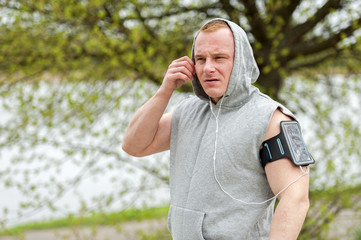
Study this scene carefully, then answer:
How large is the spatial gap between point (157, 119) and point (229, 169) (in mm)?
416

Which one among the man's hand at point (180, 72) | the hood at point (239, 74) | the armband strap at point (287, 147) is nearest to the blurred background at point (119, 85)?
the man's hand at point (180, 72)

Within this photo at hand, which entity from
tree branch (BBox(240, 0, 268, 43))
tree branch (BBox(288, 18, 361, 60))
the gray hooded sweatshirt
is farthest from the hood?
tree branch (BBox(288, 18, 361, 60))

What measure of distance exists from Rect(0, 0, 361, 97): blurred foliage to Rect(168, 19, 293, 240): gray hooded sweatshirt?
7.96ft

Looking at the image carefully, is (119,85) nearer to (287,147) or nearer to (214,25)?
(214,25)

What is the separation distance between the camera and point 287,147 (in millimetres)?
1610

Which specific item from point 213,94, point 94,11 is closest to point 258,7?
point 94,11

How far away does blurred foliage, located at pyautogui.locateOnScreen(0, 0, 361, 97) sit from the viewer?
4391 millimetres

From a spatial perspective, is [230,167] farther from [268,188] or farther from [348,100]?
[348,100]

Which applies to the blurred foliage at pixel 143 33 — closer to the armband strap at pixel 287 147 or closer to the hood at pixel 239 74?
the hood at pixel 239 74

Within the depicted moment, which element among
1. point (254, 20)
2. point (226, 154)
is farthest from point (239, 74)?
point (254, 20)

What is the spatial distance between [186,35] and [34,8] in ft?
5.28

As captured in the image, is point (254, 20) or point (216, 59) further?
point (254, 20)

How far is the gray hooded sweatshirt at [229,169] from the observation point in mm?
1682

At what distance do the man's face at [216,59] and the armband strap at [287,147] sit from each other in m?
0.29
